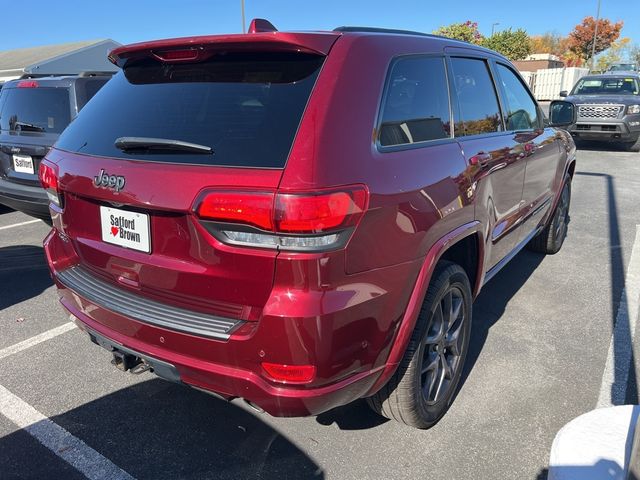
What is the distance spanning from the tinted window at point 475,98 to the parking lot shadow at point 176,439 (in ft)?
6.15

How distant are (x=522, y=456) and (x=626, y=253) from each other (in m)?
3.88

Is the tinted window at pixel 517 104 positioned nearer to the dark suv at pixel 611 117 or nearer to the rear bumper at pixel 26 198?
the rear bumper at pixel 26 198

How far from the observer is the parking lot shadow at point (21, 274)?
171 inches

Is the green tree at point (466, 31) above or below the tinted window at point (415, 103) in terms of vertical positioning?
above

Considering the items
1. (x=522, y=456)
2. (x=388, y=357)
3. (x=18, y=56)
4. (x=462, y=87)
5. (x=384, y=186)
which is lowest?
(x=522, y=456)

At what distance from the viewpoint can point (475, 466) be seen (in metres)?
2.40

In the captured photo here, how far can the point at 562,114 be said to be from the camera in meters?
4.59

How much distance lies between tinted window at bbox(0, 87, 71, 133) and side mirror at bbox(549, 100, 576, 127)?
4715 mm

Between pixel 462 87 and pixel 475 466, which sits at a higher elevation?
pixel 462 87

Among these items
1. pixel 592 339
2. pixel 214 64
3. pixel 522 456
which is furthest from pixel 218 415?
pixel 592 339

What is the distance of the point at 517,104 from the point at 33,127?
15.6 ft

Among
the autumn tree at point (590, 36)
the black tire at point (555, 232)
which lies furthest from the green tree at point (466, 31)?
the black tire at point (555, 232)

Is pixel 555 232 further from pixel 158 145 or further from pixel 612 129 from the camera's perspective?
pixel 612 129

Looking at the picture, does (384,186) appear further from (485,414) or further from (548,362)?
(548,362)
